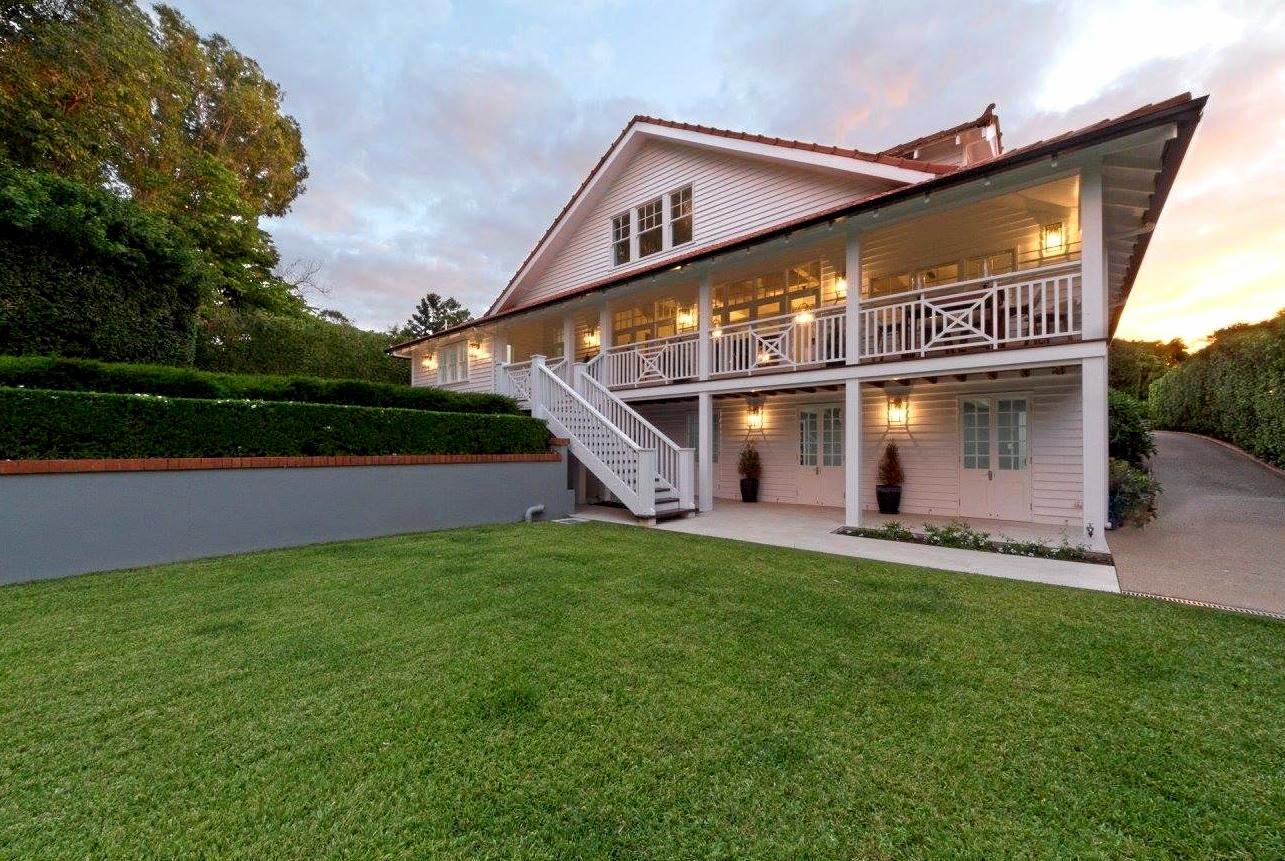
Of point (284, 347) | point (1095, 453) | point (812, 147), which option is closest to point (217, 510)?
point (1095, 453)

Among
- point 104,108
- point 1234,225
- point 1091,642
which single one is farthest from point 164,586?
point 1234,225

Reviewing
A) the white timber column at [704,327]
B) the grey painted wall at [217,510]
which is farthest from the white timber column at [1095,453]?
the grey painted wall at [217,510]

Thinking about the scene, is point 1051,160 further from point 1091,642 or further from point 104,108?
point 104,108

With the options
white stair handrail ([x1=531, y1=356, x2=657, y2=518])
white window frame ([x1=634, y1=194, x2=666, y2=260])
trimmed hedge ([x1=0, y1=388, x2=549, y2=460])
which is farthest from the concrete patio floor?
white window frame ([x1=634, y1=194, x2=666, y2=260])

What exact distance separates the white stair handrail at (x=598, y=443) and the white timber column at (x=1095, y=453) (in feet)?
18.4

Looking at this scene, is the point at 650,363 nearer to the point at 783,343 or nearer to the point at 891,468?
the point at 783,343

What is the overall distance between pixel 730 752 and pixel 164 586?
16.6 ft

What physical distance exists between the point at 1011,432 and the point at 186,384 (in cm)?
1215

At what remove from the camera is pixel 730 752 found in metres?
2.04

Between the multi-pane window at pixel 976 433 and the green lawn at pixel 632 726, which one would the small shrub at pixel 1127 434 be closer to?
the multi-pane window at pixel 976 433

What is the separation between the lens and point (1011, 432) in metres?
8.51

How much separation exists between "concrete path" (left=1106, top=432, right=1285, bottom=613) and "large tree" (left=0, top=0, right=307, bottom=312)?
1735 cm

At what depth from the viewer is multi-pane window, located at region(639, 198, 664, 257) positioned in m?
12.2

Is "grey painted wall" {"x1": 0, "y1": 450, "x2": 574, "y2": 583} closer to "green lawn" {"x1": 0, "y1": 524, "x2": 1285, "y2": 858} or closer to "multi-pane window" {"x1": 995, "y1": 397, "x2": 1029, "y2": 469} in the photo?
"green lawn" {"x1": 0, "y1": 524, "x2": 1285, "y2": 858}
